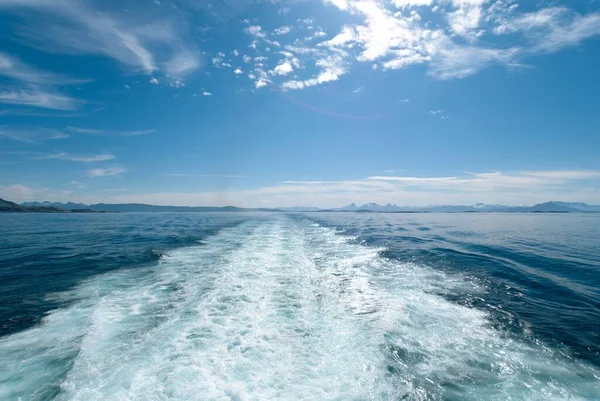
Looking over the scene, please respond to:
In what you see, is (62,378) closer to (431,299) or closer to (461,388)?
(461,388)

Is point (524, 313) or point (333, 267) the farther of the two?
point (333, 267)

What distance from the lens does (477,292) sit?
11.3 metres

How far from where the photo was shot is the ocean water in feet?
17.7

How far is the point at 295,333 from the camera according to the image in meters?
Result: 7.64

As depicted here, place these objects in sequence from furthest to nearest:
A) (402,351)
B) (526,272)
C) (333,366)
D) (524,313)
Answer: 1. (526,272)
2. (524,313)
3. (402,351)
4. (333,366)

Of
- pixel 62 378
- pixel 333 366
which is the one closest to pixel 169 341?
pixel 62 378

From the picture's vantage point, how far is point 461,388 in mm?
5391

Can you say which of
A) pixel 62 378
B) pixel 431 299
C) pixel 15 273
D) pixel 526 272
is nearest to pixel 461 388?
pixel 431 299

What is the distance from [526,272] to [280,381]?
15.4m

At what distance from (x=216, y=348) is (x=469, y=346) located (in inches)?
252

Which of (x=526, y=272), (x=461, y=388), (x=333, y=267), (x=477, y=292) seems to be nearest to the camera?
(x=461, y=388)

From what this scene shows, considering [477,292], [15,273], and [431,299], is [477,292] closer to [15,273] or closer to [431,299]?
[431,299]

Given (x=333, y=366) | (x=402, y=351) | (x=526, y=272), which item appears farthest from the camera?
(x=526, y=272)

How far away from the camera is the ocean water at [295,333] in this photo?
17.7ft
